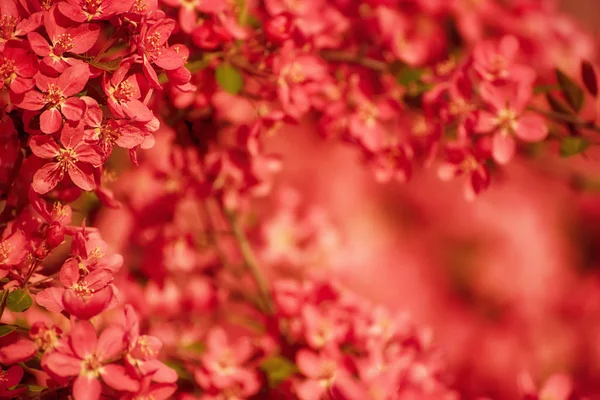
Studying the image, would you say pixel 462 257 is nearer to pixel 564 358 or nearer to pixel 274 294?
pixel 564 358

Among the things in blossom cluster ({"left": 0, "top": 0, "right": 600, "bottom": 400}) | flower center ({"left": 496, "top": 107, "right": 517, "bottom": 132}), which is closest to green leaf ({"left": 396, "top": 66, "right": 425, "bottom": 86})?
blossom cluster ({"left": 0, "top": 0, "right": 600, "bottom": 400})

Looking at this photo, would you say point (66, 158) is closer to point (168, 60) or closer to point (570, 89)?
point (168, 60)

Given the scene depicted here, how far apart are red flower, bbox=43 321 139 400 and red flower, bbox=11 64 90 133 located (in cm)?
15

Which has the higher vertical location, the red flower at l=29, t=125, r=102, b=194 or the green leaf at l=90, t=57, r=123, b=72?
the green leaf at l=90, t=57, r=123, b=72

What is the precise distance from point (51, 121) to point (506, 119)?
0.41 metres

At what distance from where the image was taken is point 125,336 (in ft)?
1.57

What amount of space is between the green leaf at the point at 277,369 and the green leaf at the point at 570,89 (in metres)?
0.40

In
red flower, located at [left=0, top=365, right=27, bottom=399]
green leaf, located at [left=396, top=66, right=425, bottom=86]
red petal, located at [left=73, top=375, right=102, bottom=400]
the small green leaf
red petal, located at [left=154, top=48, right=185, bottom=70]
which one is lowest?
the small green leaf

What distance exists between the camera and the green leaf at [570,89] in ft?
2.12

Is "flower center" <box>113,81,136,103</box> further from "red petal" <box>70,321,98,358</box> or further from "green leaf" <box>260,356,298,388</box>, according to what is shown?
"green leaf" <box>260,356,298,388</box>

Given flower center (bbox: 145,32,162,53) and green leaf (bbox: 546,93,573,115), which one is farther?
green leaf (bbox: 546,93,573,115)

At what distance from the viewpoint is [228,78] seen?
591mm

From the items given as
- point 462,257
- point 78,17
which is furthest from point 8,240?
point 462,257

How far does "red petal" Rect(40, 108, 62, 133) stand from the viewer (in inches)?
17.7
